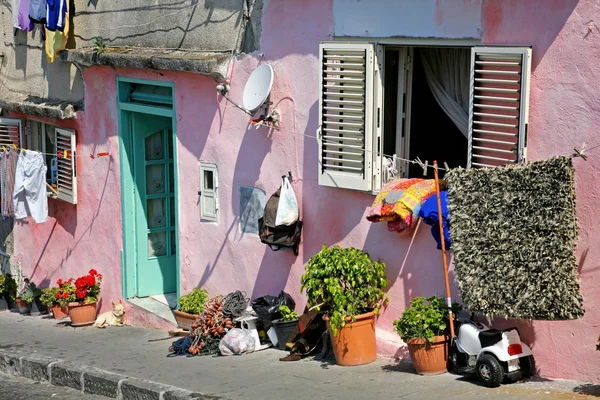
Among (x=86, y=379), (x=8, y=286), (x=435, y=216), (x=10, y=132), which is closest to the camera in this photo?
(x=435, y=216)

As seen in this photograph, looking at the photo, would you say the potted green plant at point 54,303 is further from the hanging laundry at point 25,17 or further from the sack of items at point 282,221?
the sack of items at point 282,221

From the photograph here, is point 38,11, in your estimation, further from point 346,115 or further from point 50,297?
point 346,115

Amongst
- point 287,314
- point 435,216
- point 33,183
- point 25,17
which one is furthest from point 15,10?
point 435,216

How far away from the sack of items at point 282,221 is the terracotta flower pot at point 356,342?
1209mm

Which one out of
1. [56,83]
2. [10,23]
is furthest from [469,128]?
[10,23]

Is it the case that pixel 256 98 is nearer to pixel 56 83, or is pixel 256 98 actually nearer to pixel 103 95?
pixel 103 95

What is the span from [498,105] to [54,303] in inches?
312

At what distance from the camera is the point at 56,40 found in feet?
44.2

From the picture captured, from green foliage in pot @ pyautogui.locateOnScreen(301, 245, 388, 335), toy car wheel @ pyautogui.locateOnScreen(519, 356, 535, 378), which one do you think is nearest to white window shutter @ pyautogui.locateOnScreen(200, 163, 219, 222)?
green foliage in pot @ pyautogui.locateOnScreen(301, 245, 388, 335)

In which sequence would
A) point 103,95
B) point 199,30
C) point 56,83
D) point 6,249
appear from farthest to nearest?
point 6,249
point 56,83
point 103,95
point 199,30

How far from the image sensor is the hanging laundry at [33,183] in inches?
542

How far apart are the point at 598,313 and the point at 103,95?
7.45m

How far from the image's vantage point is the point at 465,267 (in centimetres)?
796

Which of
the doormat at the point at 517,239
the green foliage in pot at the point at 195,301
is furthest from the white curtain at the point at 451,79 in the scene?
the green foliage in pot at the point at 195,301
